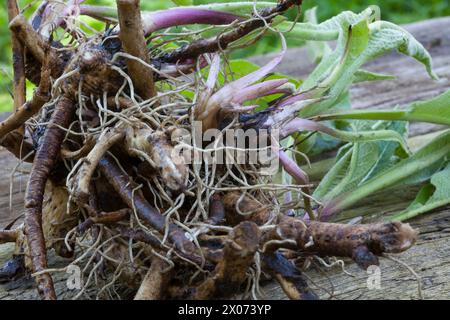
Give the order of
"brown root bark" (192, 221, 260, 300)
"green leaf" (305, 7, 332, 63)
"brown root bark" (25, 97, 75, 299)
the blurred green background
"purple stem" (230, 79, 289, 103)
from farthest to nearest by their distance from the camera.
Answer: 1. the blurred green background
2. "green leaf" (305, 7, 332, 63)
3. "purple stem" (230, 79, 289, 103)
4. "brown root bark" (25, 97, 75, 299)
5. "brown root bark" (192, 221, 260, 300)

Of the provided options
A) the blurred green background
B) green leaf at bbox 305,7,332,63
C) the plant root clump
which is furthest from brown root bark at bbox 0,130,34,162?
the blurred green background

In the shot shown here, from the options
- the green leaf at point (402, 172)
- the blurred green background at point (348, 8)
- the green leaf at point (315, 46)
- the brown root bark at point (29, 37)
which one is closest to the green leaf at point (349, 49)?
the green leaf at point (402, 172)

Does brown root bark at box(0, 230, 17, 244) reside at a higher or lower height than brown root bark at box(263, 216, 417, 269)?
lower

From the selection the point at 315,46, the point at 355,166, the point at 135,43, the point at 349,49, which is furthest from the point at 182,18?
the point at 315,46

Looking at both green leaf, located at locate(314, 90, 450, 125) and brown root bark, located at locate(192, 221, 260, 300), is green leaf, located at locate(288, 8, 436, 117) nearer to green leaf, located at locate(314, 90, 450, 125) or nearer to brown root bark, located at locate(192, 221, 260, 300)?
green leaf, located at locate(314, 90, 450, 125)

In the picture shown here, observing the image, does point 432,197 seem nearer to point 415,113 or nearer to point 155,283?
point 415,113

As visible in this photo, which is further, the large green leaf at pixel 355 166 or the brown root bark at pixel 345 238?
the large green leaf at pixel 355 166

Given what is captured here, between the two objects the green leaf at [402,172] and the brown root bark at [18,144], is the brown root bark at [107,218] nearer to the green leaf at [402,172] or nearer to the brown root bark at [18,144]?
the brown root bark at [18,144]
